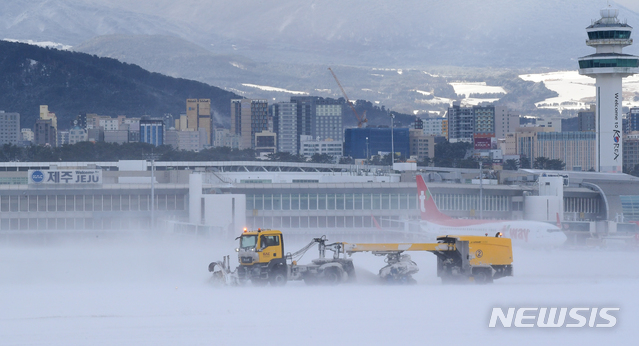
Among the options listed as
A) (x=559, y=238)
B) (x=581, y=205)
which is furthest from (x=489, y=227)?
(x=581, y=205)

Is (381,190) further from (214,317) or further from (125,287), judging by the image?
(214,317)

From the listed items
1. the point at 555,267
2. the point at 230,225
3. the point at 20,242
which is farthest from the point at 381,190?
the point at 20,242

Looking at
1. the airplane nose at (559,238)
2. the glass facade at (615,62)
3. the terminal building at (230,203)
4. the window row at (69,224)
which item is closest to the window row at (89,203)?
the terminal building at (230,203)

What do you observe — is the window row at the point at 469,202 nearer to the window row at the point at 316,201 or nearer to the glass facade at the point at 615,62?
the window row at the point at 316,201

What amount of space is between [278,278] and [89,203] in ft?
187

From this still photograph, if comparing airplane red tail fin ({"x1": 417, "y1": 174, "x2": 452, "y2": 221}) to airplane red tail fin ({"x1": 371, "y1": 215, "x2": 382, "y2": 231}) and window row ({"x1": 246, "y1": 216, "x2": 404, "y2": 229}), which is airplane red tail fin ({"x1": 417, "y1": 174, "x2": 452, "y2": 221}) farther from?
airplane red tail fin ({"x1": 371, "y1": 215, "x2": 382, "y2": 231})

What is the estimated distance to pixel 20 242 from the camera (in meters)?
105

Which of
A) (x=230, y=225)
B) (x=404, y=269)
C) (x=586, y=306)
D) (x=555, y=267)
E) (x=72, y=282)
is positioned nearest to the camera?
(x=586, y=306)

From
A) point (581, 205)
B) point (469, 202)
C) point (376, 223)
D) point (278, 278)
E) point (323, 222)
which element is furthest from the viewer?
point (581, 205)

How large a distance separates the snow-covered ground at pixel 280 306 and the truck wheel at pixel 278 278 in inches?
19.2

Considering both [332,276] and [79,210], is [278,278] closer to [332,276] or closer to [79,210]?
[332,276]

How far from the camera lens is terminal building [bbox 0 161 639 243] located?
345 ft

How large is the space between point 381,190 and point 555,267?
40407mm

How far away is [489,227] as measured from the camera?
10150 centimetres
